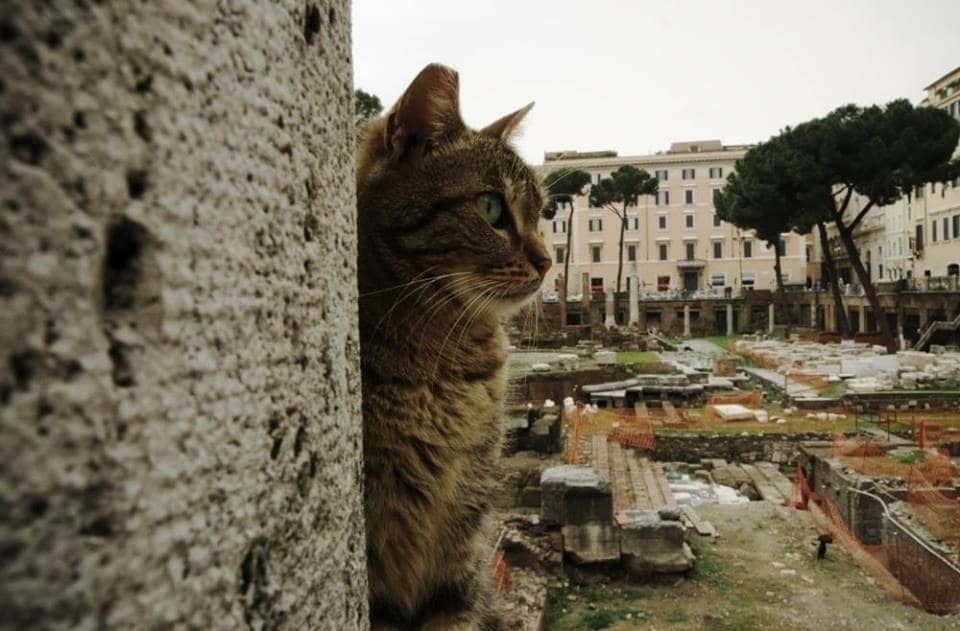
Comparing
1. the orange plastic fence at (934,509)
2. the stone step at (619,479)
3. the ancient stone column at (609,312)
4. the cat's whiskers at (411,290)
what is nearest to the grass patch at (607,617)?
the stone step at (619,479)

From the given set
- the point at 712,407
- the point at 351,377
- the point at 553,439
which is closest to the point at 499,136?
the point at 351,377

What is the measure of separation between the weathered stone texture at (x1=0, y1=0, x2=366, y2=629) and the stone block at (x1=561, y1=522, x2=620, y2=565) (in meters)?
7.88

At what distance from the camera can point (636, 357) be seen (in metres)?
30.0

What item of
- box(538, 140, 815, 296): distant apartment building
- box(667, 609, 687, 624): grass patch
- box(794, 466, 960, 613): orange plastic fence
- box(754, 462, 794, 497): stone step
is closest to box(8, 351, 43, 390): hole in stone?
box(667, 609, 687, 624): grass patch

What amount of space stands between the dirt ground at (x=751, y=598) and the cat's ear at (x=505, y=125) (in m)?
5.87

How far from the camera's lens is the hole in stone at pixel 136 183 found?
0.59 meters

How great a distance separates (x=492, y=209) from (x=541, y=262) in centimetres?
24

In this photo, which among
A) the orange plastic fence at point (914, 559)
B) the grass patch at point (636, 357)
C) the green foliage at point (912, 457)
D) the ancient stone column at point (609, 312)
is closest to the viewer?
the orange plastic fence at point (914, 559)

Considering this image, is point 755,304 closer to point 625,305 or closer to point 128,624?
point 625,305

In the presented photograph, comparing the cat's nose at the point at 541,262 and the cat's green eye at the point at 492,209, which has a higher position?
the cat's green eye at the point at 492,209

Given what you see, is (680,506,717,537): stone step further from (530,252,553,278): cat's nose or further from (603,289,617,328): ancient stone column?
(603,289,617,328): ancient stone column

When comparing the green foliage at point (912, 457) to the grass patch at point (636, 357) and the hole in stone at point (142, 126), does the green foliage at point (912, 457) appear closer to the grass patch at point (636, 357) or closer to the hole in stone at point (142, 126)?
the grass patch at point (636, 357)

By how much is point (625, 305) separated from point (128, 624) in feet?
165

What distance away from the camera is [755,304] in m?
49.3
